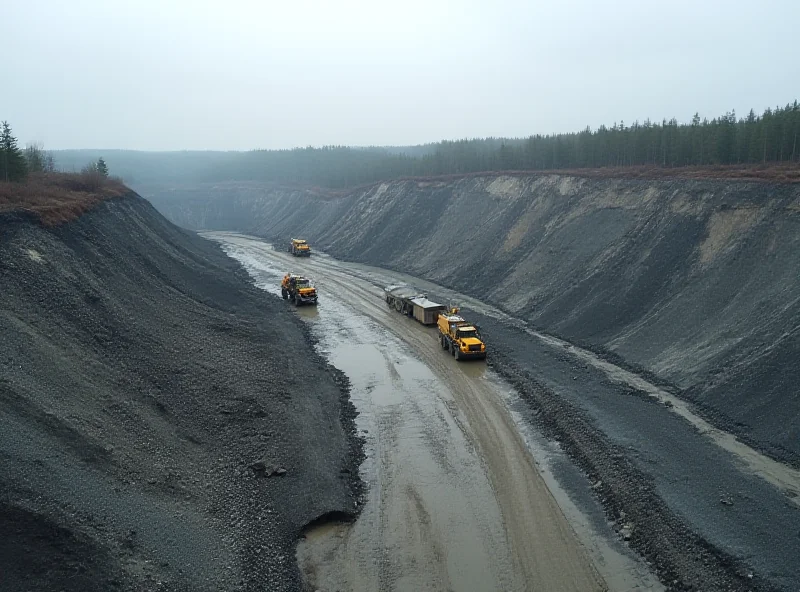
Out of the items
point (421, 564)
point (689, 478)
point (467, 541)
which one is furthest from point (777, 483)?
point (421, 564)

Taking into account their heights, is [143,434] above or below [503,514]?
above

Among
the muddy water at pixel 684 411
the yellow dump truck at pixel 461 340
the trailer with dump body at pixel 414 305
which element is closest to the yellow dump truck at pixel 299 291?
the trailer with dump body at pixel 414 305

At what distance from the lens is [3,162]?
41.2m

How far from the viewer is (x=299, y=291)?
143 ft

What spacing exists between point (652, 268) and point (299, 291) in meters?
24.1

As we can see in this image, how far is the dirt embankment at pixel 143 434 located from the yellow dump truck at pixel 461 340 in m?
6.45

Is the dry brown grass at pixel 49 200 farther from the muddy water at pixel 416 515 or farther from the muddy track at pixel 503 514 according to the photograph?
the muddy track at pixel 503 514

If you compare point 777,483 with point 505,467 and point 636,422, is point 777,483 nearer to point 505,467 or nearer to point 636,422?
point 636,422

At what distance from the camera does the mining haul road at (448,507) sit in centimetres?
1452

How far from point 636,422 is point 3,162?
143ft

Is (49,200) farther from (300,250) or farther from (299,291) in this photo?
(300,250)

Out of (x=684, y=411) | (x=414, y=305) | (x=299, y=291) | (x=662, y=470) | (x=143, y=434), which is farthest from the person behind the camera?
(x=299, y=291)

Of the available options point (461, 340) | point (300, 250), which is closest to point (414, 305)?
point (461, 340)

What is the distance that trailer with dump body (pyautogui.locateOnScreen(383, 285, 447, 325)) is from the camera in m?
37.8
